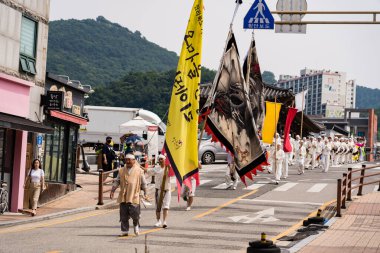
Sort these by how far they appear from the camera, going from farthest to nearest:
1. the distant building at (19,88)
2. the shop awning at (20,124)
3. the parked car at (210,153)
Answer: the parked car at (210,153) → the distant building at (19,88) → the shop awning at (20,124)

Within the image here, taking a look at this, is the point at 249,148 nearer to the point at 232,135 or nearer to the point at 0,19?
the point at 232,135

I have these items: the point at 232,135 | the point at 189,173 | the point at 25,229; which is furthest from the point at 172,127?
the point at 25,229

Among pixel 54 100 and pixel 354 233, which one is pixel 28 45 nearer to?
pixel 54 100

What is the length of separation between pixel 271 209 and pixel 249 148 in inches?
293

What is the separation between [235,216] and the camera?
72.3ft

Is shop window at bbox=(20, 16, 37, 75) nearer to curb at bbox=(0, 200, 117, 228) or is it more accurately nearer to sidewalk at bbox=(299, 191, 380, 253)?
curb at bbox=(0, 200, 117, 228)

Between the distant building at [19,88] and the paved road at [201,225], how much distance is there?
292 cm

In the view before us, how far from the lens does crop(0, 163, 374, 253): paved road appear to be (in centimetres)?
1536

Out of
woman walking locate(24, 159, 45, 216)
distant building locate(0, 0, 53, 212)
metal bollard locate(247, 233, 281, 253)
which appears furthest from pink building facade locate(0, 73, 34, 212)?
metal bollard locate(247, 233, 281, 253)

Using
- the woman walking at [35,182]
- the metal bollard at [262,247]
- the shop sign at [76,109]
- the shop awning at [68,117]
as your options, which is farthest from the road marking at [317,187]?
the metal bollard at [262,247]

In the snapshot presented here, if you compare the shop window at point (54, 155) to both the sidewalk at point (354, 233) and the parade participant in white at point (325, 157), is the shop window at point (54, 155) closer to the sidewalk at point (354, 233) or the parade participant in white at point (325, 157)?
the sidewalk at point (354, 233)

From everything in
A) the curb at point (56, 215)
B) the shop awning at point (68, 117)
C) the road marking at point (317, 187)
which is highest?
the shop awning at point (68, 117)

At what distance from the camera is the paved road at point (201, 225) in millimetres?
15359

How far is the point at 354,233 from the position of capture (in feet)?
57.6
